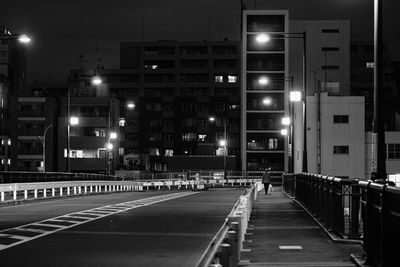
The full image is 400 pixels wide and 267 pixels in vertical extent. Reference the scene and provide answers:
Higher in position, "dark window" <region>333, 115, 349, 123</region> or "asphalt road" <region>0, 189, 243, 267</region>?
"dark window" <region>333, 115, 349, 123</region>

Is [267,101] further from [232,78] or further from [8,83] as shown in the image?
[8,83]

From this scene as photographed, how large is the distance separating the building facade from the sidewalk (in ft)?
257

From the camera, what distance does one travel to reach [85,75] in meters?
133

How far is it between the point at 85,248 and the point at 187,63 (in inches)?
4730

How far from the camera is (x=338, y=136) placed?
7756 centimetres

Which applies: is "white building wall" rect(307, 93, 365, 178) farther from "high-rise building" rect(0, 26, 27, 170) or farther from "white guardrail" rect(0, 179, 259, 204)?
"high-rise building" rect(0, 26, 27, 170)

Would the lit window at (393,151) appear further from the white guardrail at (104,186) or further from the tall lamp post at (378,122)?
the tall lamp post at (378,122)

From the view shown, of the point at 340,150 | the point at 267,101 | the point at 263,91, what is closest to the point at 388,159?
the point at 340,150

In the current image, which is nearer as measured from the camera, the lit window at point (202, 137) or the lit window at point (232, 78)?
the lit window at point (202, 137)

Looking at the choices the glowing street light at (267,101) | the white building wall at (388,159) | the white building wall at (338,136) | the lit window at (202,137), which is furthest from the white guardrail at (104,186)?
the lit window at (202,137)

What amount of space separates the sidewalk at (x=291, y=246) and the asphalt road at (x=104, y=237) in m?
1.09

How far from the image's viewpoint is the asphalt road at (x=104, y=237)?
13188 millimetres

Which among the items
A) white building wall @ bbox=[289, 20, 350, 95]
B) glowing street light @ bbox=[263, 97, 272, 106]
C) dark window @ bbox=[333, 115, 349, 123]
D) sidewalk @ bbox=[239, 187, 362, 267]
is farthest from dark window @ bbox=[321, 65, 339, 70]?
sidewalk @ bbox=[239, 187, 362, 267]

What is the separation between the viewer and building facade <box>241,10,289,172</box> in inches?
3947
